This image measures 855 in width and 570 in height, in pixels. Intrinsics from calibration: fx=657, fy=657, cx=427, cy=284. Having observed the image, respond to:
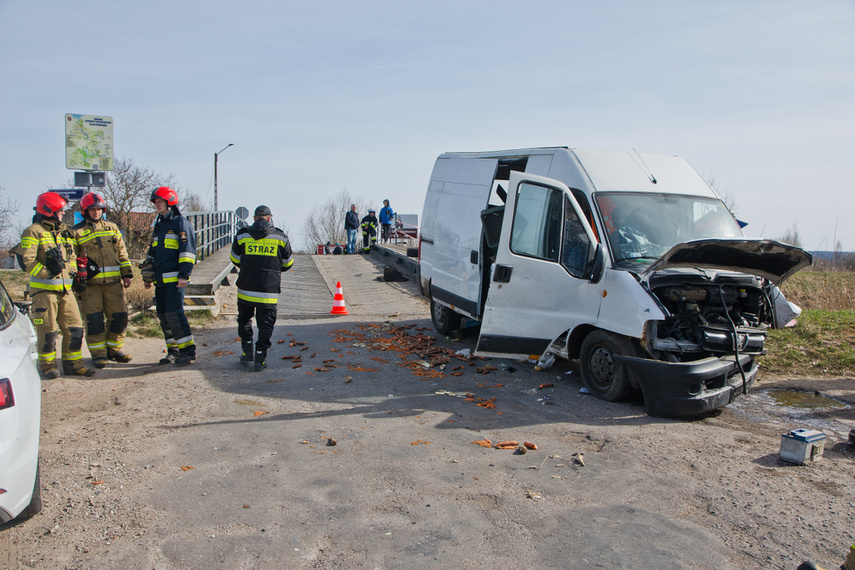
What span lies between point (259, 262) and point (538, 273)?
3.09 m

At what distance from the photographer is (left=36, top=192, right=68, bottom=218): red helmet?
23.3 ft

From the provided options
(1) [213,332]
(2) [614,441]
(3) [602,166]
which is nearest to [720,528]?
(2) [614,441]

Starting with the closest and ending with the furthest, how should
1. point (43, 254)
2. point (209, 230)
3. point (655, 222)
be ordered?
point (655, 222), point (43, 254), point (209, 230)

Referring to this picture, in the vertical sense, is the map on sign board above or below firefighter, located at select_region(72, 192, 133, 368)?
above

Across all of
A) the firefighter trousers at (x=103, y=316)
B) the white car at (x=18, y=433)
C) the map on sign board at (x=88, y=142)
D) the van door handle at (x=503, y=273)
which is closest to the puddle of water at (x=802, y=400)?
the van door handle at (x=503, y=273)

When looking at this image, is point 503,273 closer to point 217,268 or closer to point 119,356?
point 119,356

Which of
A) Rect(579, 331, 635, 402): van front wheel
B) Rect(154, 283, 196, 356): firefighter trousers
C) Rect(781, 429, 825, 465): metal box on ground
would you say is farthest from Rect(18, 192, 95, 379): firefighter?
Rect(781, 429, 825, 465): metal box on ground

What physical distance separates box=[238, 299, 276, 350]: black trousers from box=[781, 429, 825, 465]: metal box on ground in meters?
5.16

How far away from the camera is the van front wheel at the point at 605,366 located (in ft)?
19.7

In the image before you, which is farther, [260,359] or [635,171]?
[260,359]

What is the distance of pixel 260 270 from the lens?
290 inches

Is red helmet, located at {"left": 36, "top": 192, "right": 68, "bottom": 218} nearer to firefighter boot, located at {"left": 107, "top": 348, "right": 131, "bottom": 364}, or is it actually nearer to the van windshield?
firefighter boot, located at {"left": 107, "top": 348, "right": 131, "bottom": 364}

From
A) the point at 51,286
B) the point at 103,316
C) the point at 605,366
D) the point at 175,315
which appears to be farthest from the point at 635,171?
the point at 51,286

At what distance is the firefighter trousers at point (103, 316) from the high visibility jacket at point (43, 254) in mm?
446
